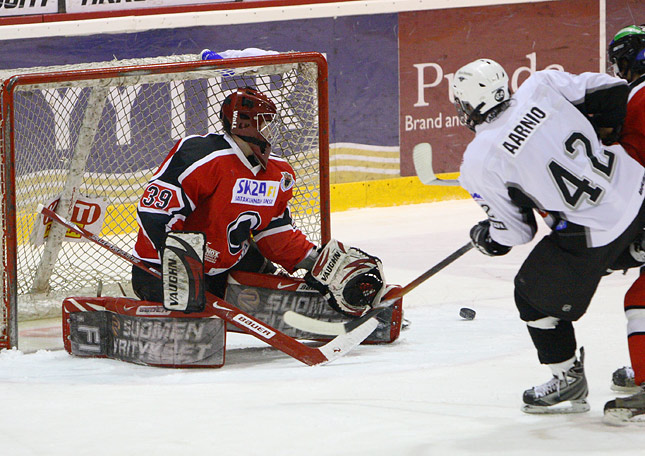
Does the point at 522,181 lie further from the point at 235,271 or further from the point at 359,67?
the point at 359,67

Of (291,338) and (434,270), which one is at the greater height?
(434,270)

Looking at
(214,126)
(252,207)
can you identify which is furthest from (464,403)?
(214,126)

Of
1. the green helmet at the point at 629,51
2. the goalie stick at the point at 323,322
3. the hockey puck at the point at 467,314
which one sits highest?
the green helmet at the point at 629,51

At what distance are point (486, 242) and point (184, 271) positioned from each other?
98 centimetres

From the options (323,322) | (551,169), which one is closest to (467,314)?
(323,322)

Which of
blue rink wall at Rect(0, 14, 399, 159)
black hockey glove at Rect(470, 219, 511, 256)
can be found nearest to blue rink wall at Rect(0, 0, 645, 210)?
blue rink wall at Rect(0, 14, 399, 159)

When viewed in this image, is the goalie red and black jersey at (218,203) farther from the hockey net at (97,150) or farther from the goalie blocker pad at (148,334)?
the hockey net at (97,150)

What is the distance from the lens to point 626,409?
2684 mm

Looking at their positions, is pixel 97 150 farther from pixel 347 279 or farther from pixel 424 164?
pixel 424 164

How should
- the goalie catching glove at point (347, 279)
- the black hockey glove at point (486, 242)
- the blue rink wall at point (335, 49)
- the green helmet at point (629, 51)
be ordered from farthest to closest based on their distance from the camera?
the blue rink wall at point (335, 49)
the goalie catching glove at point (347, 279)
the green helmet at point (629, 51)
the black hockey glove at point (486, 242)

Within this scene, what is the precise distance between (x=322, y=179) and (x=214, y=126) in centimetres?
63

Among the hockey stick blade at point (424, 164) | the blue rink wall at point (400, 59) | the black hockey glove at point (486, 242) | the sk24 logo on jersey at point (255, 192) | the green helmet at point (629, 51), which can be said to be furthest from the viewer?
the blue rink wall at point (400, 59)

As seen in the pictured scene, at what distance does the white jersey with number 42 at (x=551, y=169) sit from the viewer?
263 centimetres

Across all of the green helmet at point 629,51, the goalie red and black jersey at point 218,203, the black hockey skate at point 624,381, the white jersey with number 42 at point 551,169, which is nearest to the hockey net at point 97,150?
the goalie red and black jersey at point 218,203
